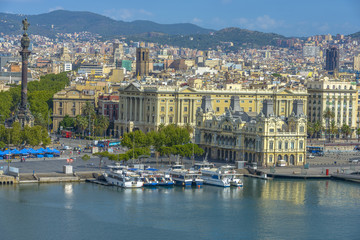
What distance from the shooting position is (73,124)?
302 ft

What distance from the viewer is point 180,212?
51625 mm

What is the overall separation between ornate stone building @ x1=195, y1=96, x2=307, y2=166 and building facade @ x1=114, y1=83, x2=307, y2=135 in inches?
472

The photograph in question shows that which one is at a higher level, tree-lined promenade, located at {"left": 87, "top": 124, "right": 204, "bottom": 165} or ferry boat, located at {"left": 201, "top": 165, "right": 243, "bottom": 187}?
tree-lined promenade, located at {"left": 87, "top": 124, "right": 204, "bottom": 165}

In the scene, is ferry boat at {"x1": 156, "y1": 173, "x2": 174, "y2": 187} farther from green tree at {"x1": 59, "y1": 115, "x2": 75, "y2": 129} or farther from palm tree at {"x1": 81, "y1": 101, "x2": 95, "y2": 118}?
green tree at {"x1": 59, "y1": 115, "x2": 75, "y2": 129}

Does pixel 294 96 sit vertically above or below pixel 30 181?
above

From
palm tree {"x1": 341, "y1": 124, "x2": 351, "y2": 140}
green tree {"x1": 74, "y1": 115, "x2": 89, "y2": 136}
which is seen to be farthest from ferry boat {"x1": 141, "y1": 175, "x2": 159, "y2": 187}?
palm tree {"x1": 341, "y1": 124, "x2": 351, "y2": 140}

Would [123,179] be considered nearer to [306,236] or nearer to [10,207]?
[10,207]

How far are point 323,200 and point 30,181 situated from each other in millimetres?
18089

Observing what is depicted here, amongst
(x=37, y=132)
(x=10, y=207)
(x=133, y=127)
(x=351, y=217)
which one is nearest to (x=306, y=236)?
(x=351, y=217)

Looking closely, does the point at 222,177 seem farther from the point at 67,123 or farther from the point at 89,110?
the point at 67,123

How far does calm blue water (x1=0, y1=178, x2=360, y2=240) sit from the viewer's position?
46.8 metres

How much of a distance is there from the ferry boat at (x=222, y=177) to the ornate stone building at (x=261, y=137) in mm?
6313

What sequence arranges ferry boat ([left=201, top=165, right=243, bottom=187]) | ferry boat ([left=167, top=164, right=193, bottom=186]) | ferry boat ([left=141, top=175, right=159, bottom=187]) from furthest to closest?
1. ferry boat ([left=201, top=165, right=243, bottom=187])
2. ferry boat ([left=167, top=164, right=193, bottom=186])
3. ferry boat ([left=141, top=175, right=159, bottom=187])

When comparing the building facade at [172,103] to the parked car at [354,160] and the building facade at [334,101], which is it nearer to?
the building facade at [334,101]
